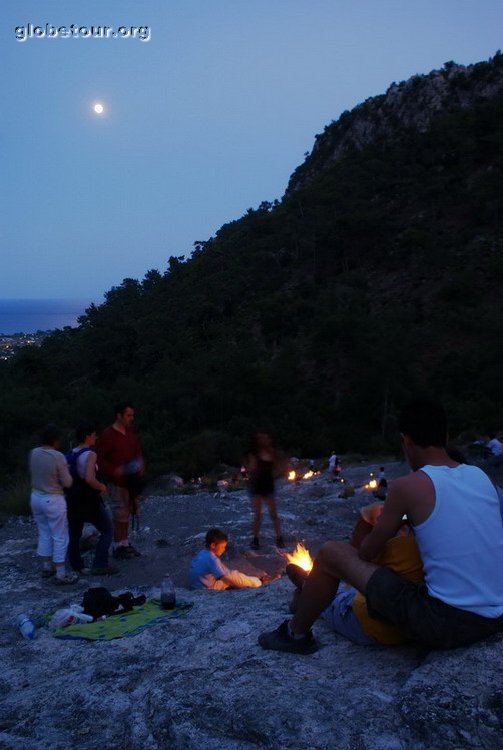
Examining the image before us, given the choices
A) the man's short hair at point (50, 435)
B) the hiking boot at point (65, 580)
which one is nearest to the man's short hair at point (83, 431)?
the man's short hair at point (50, 435)

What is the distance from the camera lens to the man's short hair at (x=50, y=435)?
18.9 ft

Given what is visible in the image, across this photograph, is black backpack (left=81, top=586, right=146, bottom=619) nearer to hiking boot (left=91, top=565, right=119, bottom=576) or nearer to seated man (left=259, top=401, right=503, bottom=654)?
hiking boot (left=91, top=565, right=119, bottom=576)

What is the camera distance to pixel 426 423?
2.89 meters

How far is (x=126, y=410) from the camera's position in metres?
6.37

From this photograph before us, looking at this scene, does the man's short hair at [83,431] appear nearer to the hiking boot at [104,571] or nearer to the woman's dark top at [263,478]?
the hiking boot at [104,571]

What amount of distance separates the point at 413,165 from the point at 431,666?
151 ft

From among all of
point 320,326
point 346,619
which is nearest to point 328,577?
point 346,619

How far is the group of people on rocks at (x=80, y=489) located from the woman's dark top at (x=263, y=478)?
61.0 inches

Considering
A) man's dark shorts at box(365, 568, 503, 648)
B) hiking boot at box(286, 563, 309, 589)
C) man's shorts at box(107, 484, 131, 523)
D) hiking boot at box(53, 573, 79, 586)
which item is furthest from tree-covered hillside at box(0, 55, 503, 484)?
man's dark shorts at box(365, 568, 503, 648)

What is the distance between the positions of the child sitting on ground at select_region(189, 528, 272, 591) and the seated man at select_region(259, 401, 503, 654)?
9.59 ft

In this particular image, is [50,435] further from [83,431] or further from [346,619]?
[346,619]

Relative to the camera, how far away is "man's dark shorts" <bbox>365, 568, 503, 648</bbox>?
2.77 m

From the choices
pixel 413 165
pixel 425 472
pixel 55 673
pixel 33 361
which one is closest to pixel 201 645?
pixel 55 673

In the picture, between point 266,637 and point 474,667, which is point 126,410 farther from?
point 474,667
